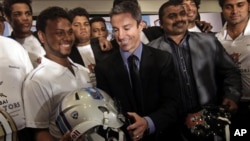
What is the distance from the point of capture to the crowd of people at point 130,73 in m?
1.70

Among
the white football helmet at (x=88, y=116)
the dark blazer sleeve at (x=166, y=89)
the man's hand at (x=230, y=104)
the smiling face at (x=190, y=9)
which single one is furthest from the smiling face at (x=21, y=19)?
the man's hand at (x=230, y=104)

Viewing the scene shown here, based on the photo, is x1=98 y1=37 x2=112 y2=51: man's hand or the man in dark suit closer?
the man in dark suit

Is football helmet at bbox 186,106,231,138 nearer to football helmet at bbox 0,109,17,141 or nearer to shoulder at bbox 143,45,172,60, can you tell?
shoulder at bbox 143,45,172,60

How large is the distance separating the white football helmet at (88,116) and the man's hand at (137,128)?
0.23 feet

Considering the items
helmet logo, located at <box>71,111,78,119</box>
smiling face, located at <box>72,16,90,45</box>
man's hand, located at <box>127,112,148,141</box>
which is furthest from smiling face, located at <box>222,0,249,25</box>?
helmet logo, located at <box>71,111,78,119</box>

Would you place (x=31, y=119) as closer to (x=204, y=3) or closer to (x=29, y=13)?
(x=29, y=13)

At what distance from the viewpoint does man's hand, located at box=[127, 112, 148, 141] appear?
1494 millimetres

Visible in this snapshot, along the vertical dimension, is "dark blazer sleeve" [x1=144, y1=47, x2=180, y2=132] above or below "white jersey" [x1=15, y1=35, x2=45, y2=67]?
below

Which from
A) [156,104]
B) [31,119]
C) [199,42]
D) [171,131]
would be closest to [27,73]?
[31,119]

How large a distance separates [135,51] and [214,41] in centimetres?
55

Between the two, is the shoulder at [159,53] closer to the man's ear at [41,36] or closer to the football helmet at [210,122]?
the football helmet at [210,122]

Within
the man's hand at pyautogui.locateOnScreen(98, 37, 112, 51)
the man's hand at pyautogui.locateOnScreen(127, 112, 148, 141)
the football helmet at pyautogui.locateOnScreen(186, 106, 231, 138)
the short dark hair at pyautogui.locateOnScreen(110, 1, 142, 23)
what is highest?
the short dark hair at pyautogui.locateOnScreen(110, 1, 142, 23)

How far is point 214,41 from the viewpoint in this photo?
6.46 feet

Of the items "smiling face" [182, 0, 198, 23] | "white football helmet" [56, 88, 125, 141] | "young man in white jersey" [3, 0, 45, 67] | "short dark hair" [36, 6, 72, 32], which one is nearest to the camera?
"white football helmet" [56, 88, 125, 141]
